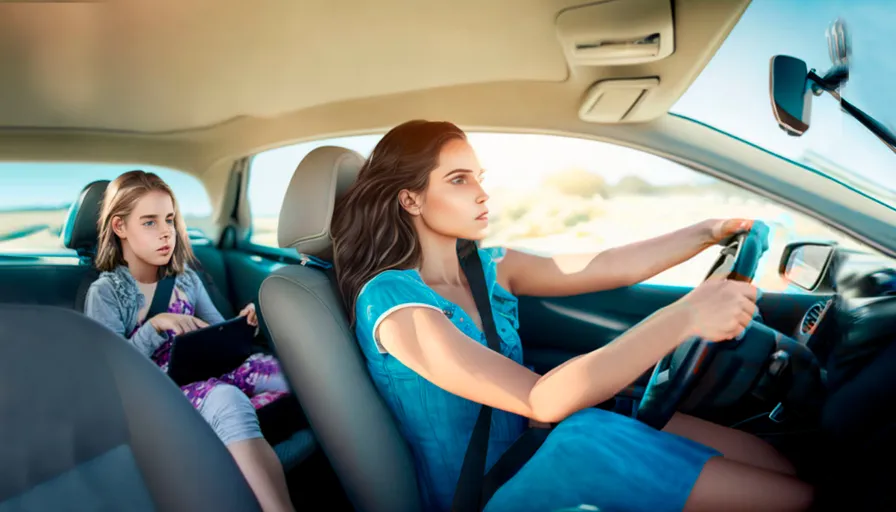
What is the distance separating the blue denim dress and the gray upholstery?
0.53 metres

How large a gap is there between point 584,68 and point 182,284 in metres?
1.76

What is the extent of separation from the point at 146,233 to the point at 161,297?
250 millimetres

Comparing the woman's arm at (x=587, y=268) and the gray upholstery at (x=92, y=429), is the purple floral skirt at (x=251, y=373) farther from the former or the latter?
the gray upholstery at (x=92, y=429)

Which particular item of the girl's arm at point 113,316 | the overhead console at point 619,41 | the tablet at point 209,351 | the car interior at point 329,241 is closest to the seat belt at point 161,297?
the girl's arm at point 113,316

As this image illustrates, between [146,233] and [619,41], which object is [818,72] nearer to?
[619,41]

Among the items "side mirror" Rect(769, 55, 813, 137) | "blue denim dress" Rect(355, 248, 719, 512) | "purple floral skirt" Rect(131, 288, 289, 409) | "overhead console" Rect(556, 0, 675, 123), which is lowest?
"purple floral skirt" Rect(131, 288, 289, 409)

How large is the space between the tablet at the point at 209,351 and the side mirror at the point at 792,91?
151cm

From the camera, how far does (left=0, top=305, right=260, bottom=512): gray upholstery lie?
64 centimetres

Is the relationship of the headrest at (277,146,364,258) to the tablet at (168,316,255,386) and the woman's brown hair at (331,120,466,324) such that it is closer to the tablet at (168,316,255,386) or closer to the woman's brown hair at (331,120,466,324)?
the woman's brown hair at (331,120,466,324)

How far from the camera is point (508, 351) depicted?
1.50 metres

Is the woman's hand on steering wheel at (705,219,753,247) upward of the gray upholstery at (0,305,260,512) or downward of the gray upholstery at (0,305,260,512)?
upward

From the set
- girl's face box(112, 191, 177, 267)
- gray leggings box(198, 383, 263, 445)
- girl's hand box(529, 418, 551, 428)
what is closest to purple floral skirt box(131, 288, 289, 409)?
gray leggings box(198, 383, 263, 445)

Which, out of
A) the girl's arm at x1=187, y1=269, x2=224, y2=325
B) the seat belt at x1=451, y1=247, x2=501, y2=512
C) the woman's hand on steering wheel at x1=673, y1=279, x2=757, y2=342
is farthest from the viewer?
the girl's arm at x1=187, y1=269, x2=224, y2=325

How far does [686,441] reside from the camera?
3.58ft
